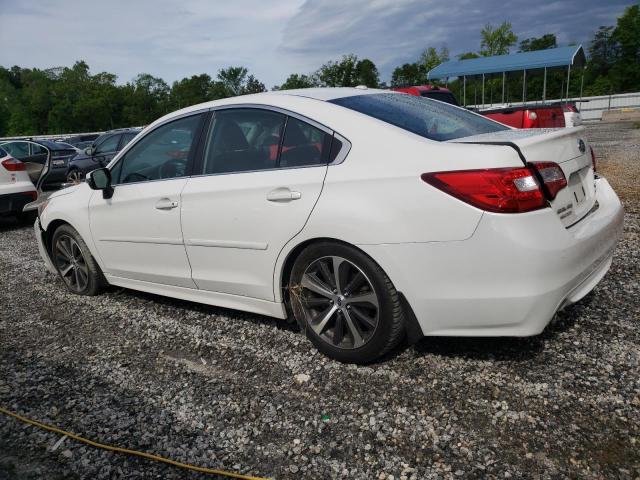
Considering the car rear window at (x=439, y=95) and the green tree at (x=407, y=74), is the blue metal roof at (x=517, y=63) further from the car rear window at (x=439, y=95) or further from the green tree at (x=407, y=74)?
the green tree at (x=407, y=74)

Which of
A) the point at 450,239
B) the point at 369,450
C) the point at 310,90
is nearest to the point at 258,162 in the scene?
the point at 310,90

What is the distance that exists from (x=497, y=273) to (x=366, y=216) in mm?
717

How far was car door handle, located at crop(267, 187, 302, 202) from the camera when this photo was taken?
118 inches

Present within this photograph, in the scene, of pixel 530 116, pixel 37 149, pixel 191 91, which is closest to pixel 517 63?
pixel 530 116

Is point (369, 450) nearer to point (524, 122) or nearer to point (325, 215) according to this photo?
point (325, 215)

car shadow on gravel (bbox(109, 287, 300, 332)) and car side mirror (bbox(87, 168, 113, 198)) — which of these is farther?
car side mirror (bbox(87, 168, 113, 198))

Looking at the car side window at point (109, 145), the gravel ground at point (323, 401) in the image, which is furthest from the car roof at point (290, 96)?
the car side window at point (109, 145)

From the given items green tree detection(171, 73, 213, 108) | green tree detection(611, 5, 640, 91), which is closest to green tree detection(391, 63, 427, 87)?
green tree detection(611, 5, 640, 91)

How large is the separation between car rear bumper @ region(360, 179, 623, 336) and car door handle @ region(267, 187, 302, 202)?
1.89 feet

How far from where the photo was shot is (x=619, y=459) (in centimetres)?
209

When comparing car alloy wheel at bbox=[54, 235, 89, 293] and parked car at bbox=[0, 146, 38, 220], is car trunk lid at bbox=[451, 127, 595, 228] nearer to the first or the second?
car alloy wheel at bbox=[54, 235, 89, 293]

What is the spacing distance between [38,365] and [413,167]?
2.86 meters

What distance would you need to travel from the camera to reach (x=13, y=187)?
8.65m

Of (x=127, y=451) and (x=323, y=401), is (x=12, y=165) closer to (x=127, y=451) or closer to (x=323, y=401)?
(x=127, y=451)
